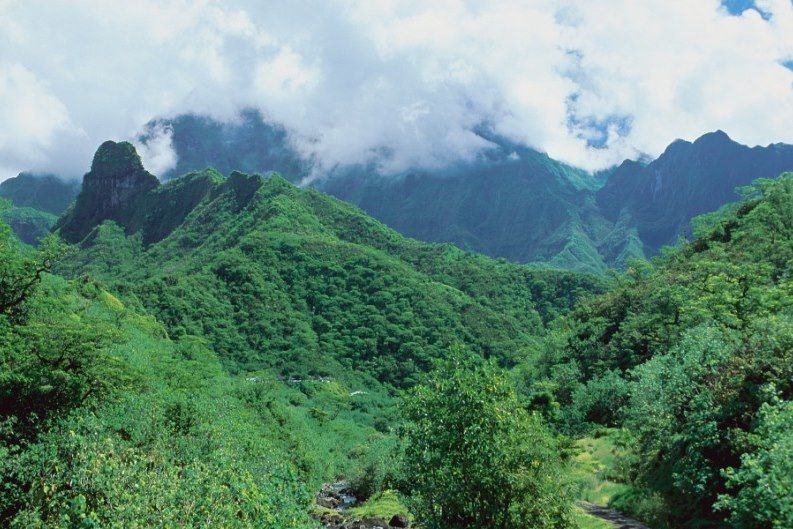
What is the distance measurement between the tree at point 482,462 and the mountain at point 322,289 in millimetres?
86336

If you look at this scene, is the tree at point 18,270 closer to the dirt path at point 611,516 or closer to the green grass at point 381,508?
the green grass at point 381,508

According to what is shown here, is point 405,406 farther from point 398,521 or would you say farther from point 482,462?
point 398,521

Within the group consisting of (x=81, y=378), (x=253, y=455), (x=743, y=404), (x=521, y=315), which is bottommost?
(x=253, y=455)

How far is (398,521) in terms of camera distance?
40.5m

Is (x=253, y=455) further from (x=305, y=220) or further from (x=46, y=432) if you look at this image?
(x=305, y=220)

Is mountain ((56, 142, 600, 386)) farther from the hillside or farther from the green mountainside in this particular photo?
the hillside

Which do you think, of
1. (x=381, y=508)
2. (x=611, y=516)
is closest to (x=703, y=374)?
(x=611, y=516)

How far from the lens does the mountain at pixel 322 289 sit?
11412 centimetres

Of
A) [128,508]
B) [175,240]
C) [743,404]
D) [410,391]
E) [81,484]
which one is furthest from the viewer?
[175,240]

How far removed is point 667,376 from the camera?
2892 centimetres

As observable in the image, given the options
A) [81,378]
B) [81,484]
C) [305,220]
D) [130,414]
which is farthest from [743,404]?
[305,220]

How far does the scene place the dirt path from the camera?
24938 mm

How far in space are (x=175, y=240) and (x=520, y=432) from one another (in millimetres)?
169525

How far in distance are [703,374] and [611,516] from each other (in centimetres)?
770
